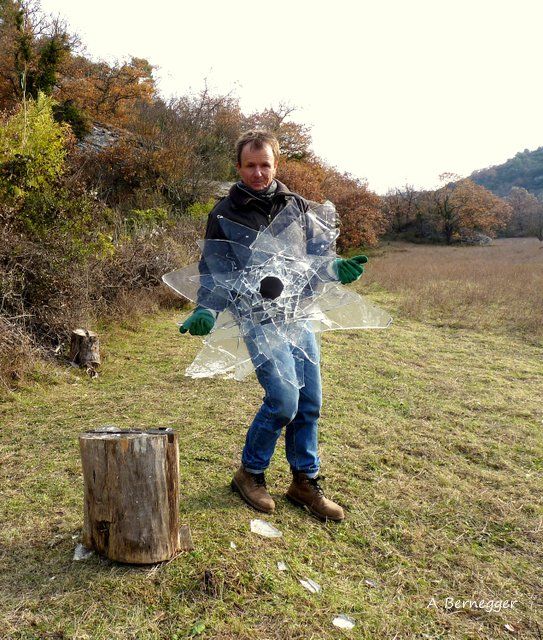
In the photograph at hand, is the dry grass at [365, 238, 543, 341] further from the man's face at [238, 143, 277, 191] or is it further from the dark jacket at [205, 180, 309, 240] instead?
the man's face at [238, 143, 277, 191]

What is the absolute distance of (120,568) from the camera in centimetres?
202

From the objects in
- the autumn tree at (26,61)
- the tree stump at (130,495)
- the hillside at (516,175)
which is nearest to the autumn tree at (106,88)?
the autumn tree at (26,61)

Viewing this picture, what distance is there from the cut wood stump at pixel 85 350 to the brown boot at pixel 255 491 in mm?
2902

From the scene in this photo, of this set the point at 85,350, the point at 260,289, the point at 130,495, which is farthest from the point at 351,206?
the point at 130,495

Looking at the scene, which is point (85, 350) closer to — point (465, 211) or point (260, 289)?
point (260, 289)

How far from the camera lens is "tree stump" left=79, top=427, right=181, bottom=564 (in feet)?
6.54

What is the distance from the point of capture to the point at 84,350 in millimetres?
5016

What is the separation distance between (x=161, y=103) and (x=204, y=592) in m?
21.7

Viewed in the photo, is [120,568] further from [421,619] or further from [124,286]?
[124,286]

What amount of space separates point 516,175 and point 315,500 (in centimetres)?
7444

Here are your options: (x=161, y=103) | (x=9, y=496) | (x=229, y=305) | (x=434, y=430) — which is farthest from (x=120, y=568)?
(x=161, y=103)

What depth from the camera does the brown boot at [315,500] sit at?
8.46 ft

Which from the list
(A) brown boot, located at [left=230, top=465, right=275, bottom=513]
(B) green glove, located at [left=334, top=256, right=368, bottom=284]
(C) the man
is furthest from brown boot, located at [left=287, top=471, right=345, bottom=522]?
(B) green glove, located at [left=334, top=256, right=368, bottom=284]

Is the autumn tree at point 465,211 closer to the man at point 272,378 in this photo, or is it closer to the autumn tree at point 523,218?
the autumn tree at point 523,218
